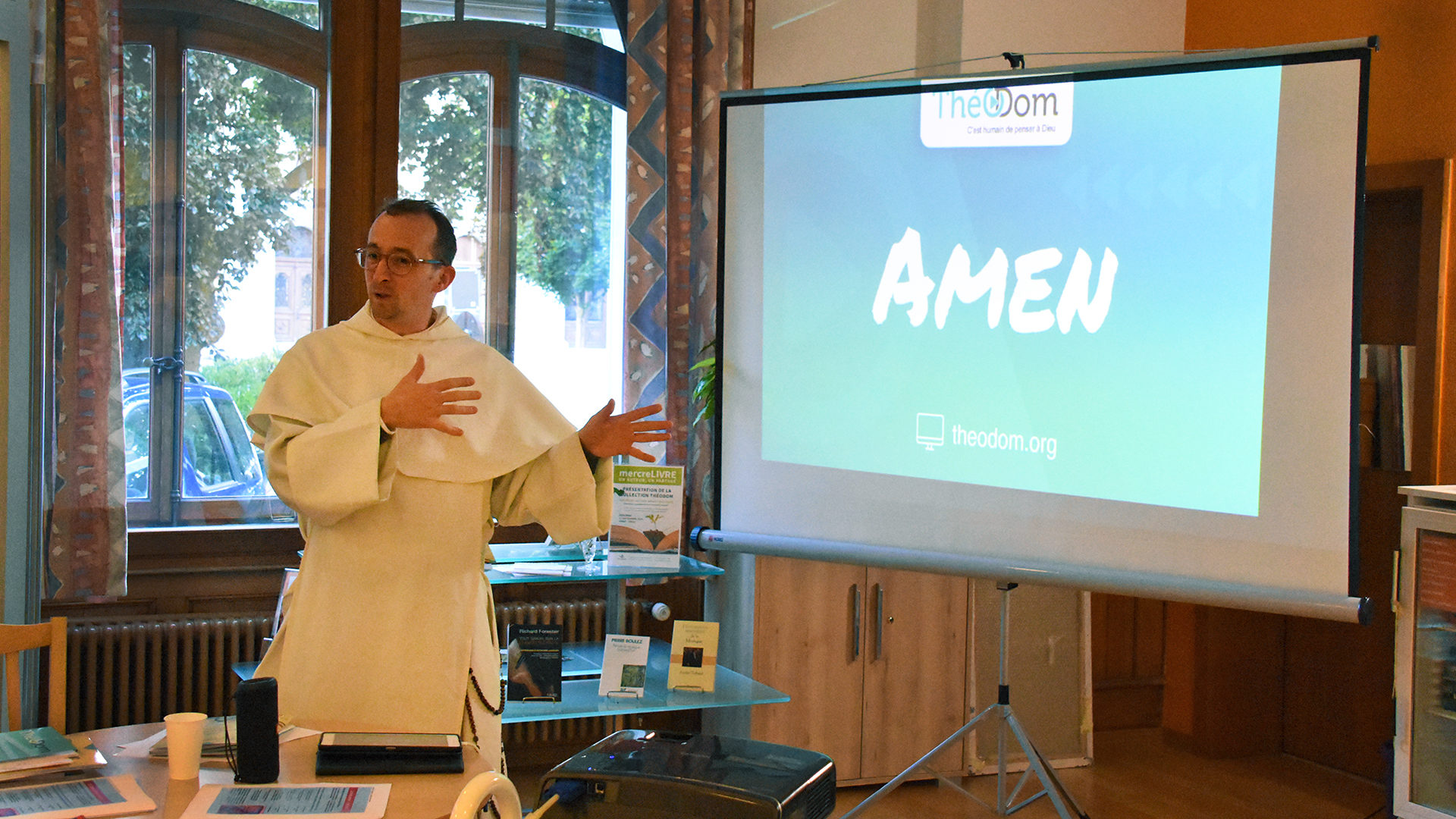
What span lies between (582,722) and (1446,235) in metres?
3.15

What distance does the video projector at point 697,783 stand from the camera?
149cm

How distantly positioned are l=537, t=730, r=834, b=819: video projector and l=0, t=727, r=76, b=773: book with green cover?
2.31ft

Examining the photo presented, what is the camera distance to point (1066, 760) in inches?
166

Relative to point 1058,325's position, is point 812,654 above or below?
below

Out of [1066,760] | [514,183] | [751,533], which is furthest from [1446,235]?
[514,183]

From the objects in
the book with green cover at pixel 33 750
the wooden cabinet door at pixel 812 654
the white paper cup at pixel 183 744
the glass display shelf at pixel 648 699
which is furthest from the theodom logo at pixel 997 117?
the book with green cover at pixel 33 750

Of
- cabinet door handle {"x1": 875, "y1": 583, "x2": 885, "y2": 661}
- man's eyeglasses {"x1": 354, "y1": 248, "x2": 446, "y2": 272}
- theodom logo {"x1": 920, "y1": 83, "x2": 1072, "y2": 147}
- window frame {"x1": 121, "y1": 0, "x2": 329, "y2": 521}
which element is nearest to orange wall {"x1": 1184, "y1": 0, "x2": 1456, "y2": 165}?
theodom logo {"x1": 920, "y1": 83, "x2": 1072, "y2": 147}

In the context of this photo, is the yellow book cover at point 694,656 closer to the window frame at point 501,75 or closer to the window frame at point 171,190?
the window frame at point 501,75

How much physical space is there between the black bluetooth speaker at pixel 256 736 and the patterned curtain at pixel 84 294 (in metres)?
2.05

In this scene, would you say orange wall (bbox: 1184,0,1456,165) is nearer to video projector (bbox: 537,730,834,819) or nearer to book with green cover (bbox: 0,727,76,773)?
video projector (bbox: 537,730,834,819)

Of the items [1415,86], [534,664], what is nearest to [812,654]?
[534,664]

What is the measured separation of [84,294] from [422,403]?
183 centimetres

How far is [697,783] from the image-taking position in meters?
1.52

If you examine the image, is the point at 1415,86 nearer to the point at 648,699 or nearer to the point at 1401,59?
the point at 1401,59
